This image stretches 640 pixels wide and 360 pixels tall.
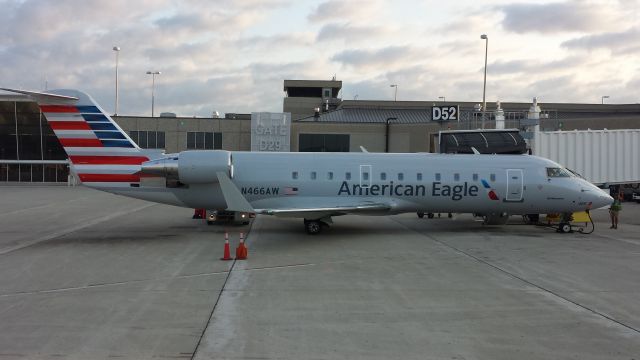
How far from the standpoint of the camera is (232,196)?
1441 cm

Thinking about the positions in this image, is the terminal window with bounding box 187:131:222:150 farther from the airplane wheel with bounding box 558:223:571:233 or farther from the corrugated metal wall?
the airplane wheel with bounding box 558:223:571:233

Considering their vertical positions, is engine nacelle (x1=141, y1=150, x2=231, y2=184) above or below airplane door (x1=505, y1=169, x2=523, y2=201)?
above

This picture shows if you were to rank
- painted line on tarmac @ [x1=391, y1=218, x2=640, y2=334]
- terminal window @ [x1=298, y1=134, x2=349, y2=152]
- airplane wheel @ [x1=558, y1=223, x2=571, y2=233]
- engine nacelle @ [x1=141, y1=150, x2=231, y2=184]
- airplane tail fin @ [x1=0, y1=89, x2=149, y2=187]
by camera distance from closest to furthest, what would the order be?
painted line on tarmac @ [x1=391, y1=218, x2=640, y2=334] → airplane tail fin @ [x1=0, y1=89, x2=149, y2=187] → engine nacelle @ [x1=141, y1=150, x2=231, y2=184] → airplane wheel @ [x1=558, y1=223, x2=571, y2=233] → terminal window @ [x1=298, y1=134, x2=349, y2=152]

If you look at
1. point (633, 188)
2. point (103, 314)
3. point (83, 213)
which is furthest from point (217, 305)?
point (633, 188)

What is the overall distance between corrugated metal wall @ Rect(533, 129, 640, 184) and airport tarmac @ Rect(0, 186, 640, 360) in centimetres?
630

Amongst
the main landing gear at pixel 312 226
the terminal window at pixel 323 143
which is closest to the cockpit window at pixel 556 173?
the main landing gear at pixel 312 226

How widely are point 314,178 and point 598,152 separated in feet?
47.4

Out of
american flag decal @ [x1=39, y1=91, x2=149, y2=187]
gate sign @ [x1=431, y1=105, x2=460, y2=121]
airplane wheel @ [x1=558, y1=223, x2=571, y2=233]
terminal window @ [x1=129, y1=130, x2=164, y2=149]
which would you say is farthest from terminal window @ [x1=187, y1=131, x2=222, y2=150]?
airplane wheel @ [x1=558, y1=223, x2=571, y2=233]

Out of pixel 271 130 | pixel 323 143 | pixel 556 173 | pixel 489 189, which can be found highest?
pixel 271 130

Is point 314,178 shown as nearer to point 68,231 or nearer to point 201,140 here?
point 68,231

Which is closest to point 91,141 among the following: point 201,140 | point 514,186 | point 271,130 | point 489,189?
point 489,189

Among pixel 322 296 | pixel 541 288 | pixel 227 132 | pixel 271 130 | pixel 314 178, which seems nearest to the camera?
pixel 322 296

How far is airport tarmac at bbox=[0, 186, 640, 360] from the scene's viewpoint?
685cm

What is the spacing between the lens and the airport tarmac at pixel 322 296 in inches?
270
